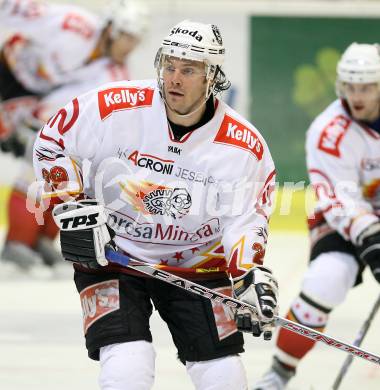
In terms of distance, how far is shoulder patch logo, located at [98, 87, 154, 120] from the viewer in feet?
9.38

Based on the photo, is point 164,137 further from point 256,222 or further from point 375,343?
point 375,343

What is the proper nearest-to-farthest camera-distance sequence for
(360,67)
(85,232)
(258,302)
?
1. (258,302)
2. (85,232)
3. (360,67)

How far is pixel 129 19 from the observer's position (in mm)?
5797

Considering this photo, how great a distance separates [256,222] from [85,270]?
440mm

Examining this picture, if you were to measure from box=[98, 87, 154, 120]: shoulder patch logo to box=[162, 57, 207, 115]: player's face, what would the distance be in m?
0.08

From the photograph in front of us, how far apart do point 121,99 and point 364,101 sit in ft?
3.76

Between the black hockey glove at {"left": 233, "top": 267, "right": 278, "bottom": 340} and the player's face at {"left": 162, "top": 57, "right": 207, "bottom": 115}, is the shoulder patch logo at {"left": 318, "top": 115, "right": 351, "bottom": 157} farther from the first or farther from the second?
the black hockey glove at {"left": 233, "top": 267, "right": 278, "bottom": 340}

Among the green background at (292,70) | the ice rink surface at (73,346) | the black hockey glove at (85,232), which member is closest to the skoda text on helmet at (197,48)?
the black hockey glove at (85,232)

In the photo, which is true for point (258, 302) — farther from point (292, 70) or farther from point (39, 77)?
point (292, 70)

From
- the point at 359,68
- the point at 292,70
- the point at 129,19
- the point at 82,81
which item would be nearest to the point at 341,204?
the point at 359,68

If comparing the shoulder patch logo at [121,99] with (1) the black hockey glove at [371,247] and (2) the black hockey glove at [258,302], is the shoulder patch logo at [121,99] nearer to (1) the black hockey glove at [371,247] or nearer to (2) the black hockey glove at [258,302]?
(2) the black hockey glove at [258,302]

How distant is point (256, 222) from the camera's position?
285 centimetres

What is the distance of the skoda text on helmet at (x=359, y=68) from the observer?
148 inches

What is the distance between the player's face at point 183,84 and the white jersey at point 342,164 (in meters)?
0.99
